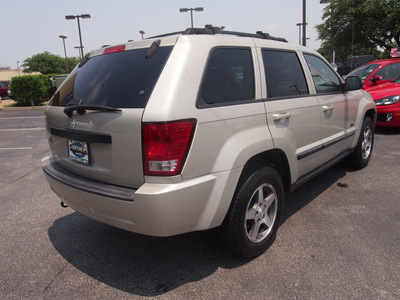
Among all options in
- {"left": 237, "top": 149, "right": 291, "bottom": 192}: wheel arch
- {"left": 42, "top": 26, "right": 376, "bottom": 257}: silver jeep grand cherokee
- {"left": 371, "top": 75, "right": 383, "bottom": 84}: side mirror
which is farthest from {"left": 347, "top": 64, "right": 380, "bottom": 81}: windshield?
{"left": 237, "top": 149, "right": 291, "bottom": 192}: wheel arch

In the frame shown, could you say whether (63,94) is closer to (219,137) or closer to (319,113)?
(219,137)

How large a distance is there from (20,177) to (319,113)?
4.76m

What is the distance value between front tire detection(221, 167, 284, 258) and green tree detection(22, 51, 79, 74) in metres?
56.7

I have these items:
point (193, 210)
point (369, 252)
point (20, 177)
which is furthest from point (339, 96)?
point (20, 177)

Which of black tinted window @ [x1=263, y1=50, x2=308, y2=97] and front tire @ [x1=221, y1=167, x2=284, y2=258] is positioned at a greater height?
black tinted window @ [x1=263, y1=50, x2=308, y2=97]

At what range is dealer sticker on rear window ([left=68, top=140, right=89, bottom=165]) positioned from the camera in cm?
246

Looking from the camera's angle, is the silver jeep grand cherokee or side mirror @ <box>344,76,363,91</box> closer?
the silver jeep grand cherokee

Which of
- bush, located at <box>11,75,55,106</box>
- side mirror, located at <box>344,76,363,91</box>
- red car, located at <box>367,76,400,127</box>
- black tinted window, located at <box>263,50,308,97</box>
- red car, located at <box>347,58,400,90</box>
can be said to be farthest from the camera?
bush, located at <box>11,75,55,106</box>

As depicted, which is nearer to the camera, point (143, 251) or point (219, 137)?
point (219, 137)

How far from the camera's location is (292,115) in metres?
2.98

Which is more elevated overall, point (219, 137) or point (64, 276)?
point (219, 137)

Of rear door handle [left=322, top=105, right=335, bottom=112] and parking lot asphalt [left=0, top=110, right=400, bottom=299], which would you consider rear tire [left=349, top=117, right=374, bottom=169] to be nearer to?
parking lot asphalt [left=0, top=110, right=400, bottom=299]

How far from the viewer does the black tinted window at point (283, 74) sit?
2895mm

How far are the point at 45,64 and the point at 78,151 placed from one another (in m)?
A: 58.9
